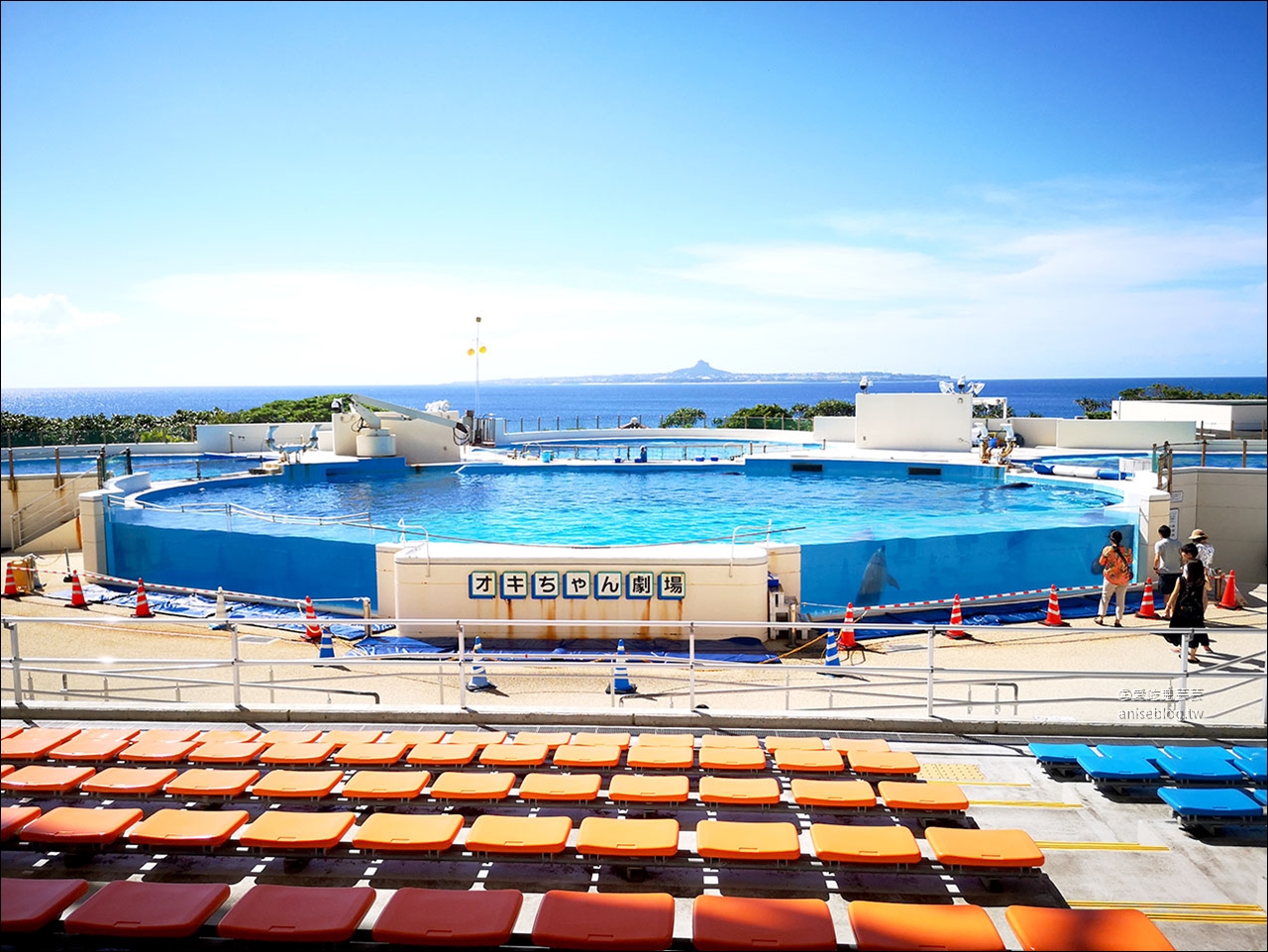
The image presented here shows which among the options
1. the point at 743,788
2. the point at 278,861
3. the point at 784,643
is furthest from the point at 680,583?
the point at 278,861

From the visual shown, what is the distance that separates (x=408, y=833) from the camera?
482cm

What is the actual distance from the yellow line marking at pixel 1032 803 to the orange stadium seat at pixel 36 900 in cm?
487

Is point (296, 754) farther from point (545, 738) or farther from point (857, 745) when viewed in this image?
point (857, 745)

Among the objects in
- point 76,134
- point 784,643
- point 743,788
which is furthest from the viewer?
point 784,643

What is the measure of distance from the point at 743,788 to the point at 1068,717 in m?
3.23

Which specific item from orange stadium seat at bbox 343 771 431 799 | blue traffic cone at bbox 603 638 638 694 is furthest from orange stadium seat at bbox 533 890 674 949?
blue traffic cone at bbox 603 638 638 694

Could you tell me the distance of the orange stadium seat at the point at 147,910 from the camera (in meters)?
3.83

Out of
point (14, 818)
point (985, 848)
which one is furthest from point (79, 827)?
point (985, 848)

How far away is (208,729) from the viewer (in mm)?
6891

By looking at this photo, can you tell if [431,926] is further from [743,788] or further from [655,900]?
[743,788]

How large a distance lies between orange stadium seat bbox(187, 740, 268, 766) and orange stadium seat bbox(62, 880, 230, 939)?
160 cm

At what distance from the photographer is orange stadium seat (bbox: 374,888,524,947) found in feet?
12.5

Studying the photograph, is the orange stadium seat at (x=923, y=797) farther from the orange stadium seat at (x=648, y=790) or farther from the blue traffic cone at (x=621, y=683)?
the blue traffic cone at (x=621, y=683)

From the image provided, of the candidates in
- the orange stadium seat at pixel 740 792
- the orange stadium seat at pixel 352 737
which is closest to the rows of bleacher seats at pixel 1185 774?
the orange stadium seat at pixel 740 792
